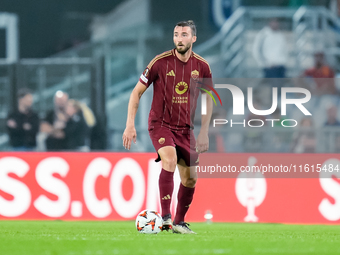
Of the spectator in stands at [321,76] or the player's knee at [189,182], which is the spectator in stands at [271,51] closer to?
the spectator in stands at [321,76]

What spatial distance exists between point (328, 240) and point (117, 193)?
369 centimetres

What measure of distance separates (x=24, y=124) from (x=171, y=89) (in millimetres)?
4554

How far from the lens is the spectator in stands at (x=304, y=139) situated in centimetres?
973

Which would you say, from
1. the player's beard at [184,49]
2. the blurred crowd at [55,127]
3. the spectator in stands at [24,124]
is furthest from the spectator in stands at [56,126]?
the player's beard at [184,49]

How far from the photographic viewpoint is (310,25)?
11.9 meters

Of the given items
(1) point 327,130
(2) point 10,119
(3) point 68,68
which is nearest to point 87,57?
(3) point 68,68

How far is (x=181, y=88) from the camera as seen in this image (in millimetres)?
5961

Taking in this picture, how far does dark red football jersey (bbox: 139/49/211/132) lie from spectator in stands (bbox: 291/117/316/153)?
4.20m

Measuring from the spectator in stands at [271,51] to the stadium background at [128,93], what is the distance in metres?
0.15

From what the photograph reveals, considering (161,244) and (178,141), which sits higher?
(178,141)

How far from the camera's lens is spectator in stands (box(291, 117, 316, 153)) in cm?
973

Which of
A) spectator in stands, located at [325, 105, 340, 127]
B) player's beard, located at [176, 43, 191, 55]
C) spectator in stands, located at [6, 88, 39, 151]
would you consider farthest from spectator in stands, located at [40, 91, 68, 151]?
player's beard, located at [176, 43, 191, 55]

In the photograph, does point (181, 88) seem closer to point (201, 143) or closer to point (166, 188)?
point (201, 143)

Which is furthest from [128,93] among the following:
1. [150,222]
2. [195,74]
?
[150,222]
